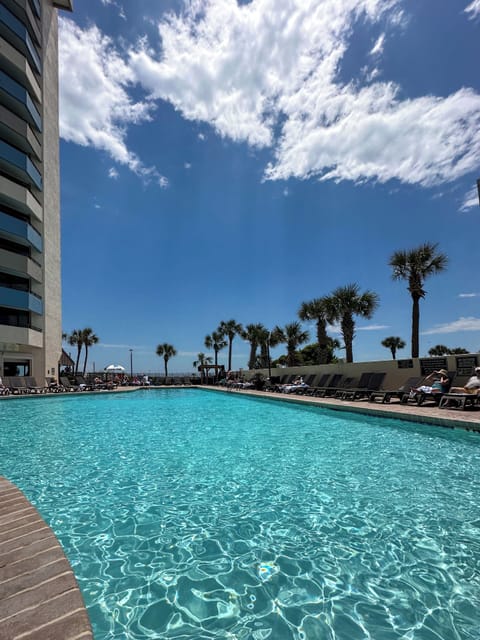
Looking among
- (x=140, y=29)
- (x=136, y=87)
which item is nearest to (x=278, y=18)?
(x=140, y=29)

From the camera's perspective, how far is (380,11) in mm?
10133

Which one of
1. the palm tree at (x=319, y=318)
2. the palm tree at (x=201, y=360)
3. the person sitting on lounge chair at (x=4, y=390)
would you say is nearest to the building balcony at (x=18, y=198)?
the person sitting on lounge chair at (x=4, y=390)

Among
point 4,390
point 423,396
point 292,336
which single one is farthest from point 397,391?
point 4,390

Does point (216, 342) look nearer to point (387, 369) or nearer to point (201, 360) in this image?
point (201, 360)

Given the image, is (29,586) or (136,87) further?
(136,87)

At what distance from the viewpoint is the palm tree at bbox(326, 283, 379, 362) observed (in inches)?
803

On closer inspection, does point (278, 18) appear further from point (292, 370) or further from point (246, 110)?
point (292, 370)

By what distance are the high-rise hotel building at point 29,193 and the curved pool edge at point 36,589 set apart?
2231 centimetres

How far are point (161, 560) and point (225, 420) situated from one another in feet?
26.1

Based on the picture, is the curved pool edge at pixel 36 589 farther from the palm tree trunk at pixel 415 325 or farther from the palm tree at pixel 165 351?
the palm tree at pixel 165 351

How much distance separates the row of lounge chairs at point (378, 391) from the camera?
382 inches

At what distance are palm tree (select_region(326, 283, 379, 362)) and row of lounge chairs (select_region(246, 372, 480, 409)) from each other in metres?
3.09

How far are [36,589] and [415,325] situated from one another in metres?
18.0

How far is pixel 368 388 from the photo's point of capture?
49.1 ft
